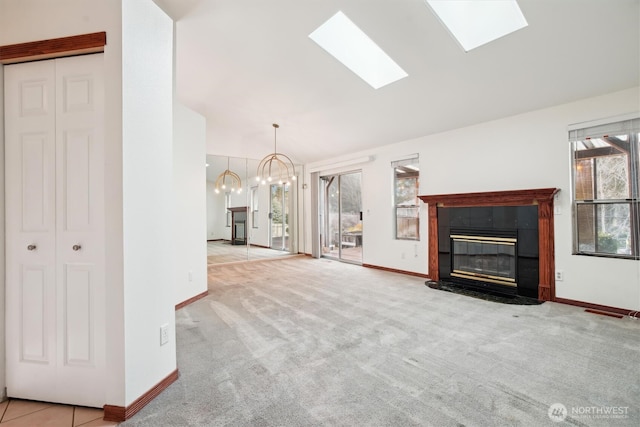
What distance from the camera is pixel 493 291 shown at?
13.2ft

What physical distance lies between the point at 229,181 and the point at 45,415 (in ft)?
18.1

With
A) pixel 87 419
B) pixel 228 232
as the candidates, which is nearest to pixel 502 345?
pixel 87 419

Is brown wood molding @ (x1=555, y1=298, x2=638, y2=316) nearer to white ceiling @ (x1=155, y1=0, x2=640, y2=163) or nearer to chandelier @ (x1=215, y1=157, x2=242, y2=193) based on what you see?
white ceiling @ (x1=155, y1=0, x2=640, y2=163)

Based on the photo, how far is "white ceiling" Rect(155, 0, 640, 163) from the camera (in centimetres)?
261

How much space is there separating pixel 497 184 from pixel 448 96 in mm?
1535

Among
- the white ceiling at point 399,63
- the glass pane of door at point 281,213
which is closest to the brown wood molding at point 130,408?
the white ceiling at point 399,63

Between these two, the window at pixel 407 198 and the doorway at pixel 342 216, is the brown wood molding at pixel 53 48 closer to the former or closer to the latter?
the window at pixel 407 198

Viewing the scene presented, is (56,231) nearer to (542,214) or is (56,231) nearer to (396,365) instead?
(396,365)

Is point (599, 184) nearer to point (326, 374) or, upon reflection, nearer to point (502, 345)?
point (502, 345)

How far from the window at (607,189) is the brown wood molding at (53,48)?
4943 mm

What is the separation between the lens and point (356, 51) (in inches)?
144

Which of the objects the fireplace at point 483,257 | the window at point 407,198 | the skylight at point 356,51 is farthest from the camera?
the window at point 407,198

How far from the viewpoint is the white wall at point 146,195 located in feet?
5.27

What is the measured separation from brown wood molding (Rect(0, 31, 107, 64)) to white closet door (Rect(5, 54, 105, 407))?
0.04 meters
